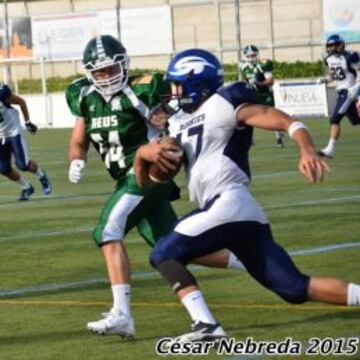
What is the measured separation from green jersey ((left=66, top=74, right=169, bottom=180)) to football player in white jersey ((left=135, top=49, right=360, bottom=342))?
4.01ft

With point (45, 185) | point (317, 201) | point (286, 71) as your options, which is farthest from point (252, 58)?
point (286, 71)

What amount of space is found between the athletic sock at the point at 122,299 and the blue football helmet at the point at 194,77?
4.32 feet

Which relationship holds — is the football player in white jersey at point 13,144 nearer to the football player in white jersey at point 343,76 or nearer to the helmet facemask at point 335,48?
the football player in white jersey at point 343,76

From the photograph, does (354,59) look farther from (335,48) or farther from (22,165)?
(22,165)

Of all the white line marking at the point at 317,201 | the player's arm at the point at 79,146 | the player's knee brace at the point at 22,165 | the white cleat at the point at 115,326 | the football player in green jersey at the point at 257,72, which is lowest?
the white line marking at the point at 317,201

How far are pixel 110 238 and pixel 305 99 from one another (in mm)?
27053

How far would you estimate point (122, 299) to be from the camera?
8.07 m

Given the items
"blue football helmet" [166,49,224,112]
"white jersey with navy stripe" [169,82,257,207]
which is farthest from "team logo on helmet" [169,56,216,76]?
"white jersey with navy stripe" [169,82,257,207]

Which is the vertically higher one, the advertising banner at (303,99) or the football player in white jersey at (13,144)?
the football player in white jersey at (13,144)

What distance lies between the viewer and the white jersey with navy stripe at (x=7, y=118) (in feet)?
56.3

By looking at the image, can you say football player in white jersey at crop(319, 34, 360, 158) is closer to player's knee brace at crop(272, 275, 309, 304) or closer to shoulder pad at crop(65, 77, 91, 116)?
shoulder pad at crop(65, 77, 91, 116)

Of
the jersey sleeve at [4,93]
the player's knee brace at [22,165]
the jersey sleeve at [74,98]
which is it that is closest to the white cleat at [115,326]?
the jersey sleeve at [74,98]

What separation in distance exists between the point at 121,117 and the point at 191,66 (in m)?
1.42

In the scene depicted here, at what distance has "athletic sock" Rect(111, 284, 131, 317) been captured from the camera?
Result: 8.00m
